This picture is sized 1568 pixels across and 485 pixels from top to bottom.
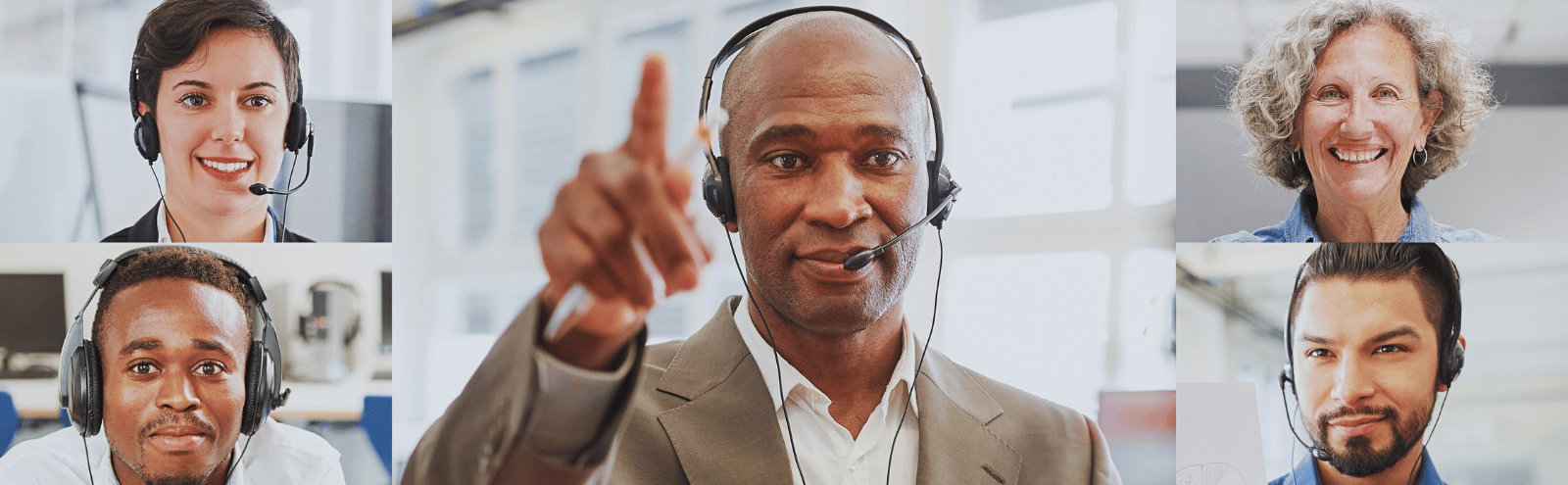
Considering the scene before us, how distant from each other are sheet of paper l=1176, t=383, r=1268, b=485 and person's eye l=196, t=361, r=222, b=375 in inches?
83.1

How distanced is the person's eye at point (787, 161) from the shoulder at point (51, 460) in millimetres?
1547

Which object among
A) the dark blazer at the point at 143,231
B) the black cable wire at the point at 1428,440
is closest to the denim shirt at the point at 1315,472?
the black cable wire at the point at 1428,440

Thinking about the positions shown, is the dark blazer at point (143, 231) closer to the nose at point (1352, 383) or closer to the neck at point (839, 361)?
the neck at point (839, 361)

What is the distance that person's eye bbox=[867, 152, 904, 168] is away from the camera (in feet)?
5.34

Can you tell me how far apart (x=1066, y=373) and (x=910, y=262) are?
0.86m

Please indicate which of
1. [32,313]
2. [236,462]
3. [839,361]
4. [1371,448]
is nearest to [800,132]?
[839,361]

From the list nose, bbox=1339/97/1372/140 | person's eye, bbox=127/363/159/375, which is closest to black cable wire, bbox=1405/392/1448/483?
nose, bbox=1339/97/1372/140

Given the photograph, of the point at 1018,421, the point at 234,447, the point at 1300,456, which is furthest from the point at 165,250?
the point at 1300,456

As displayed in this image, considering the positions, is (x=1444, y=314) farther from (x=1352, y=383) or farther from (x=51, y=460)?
(x=51, y=460)

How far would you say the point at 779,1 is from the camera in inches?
96.1

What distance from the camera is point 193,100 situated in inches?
84.2

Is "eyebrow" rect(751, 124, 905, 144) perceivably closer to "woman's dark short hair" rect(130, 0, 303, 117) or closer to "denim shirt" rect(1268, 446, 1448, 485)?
"woman's dark short hair" rect(130, 0, 303, 117)

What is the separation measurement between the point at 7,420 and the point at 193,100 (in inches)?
30.9

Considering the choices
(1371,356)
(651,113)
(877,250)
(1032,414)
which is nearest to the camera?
(651,113)
